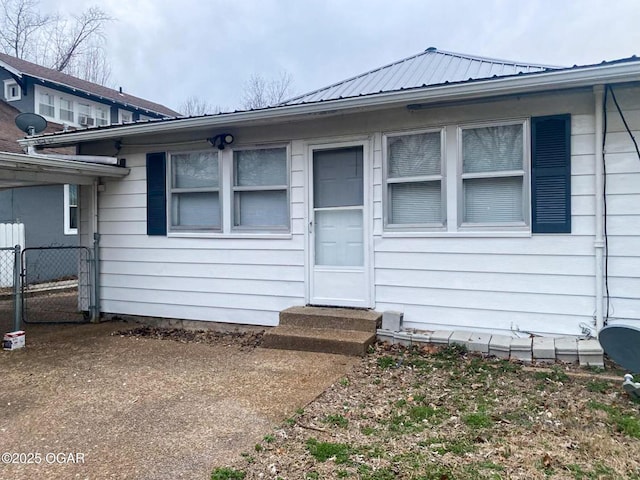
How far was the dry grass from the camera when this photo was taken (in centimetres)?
242

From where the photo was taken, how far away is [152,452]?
265cm

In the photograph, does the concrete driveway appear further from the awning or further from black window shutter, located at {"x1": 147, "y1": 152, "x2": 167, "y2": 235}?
the awning

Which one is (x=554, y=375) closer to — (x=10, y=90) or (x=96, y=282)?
(x=96, y=282)

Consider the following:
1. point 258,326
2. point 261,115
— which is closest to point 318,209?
point 261,115

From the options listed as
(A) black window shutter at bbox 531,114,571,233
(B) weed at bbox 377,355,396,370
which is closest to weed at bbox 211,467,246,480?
(B) weed at bbox 377,355,396,370

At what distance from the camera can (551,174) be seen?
4.35 meters

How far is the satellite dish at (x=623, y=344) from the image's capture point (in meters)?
3.40

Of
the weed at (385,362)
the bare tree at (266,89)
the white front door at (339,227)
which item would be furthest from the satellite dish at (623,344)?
the bare tree at (266,89)

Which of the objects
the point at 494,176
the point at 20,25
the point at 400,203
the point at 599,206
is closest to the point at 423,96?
the point at 494,176

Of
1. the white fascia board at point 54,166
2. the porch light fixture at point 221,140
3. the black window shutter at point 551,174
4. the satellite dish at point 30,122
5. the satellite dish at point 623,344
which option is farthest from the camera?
the satellite dish at point 30,122

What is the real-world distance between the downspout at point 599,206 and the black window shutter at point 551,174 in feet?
0.74

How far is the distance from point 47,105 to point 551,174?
14076mm

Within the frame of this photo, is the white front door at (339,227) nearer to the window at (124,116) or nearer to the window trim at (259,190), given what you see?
the window trim at (259,190)

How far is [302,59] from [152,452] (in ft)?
86.3
